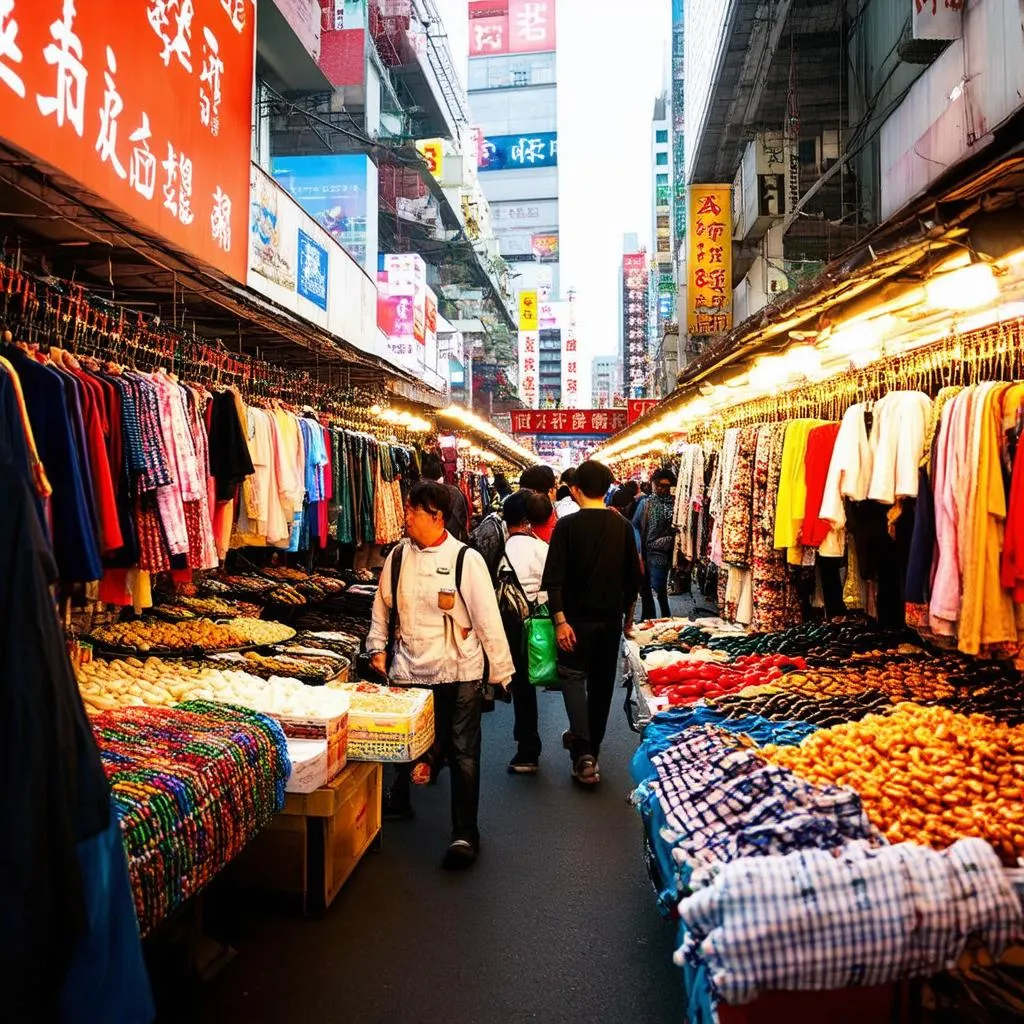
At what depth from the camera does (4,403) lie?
2871 millimetres

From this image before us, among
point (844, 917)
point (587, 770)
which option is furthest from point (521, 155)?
point (844, 917)

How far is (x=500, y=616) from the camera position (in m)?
5.61

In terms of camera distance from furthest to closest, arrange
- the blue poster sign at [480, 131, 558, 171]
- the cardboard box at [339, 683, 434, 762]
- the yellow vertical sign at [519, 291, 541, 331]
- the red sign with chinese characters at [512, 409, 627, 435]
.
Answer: the blue poster sign at [480, 131, 558, 171] < the yellow vertical sign at [519, 291, 541, 331] < the red sign with chinese characters at [512, 409, 627, 435] < the cardboard box at [339, 683, 434, 762]

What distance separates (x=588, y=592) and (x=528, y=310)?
52.6 metres

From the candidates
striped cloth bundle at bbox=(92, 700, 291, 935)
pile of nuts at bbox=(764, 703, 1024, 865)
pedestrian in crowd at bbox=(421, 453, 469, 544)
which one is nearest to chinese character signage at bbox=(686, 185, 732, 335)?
pedestrian in crowd at bbox=(421, 453, 469, 544)

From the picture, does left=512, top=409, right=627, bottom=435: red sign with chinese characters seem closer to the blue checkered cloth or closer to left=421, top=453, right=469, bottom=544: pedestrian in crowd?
left=421, top=453, right=469, bottom=544: pedestrian in crowd

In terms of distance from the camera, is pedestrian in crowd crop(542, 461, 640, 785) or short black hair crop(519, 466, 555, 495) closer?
pedestrian in crowd crop(542, 461, 640, 785)

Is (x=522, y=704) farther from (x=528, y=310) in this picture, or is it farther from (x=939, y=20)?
(x=528, y=310)

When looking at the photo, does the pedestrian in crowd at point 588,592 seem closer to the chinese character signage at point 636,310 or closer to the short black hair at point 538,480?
the short black hair at point 538,480

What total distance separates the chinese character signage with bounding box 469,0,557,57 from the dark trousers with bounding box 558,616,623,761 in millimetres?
79058

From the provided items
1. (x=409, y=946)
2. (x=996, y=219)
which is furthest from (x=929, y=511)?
(x=409, y=946)

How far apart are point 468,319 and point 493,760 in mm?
40431

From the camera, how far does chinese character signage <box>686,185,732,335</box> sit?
19688 mm

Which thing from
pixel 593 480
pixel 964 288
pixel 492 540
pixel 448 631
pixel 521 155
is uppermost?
pixel 521 155
